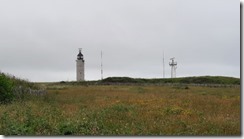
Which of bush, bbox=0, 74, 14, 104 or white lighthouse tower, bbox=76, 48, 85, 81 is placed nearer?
bush, bbox=0, 74, 14, 104

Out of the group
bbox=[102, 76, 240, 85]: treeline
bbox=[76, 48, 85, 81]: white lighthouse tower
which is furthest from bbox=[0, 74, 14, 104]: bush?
bbox=[76, 48, 85, 81]: white lighthouse tower

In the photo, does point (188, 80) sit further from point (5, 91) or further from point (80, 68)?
point (5, 91)

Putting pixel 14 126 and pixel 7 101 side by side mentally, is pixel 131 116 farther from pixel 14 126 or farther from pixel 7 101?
pixel 7 101

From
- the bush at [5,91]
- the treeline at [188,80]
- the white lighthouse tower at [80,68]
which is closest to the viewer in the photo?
the bush at [5,91]

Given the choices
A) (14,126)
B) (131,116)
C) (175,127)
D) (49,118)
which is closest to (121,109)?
(131,116)

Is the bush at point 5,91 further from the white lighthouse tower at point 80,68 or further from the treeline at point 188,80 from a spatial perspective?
the white lighthouse tower at point 80,68

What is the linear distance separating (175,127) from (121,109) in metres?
6.49

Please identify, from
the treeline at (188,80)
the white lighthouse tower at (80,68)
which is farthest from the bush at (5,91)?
the white lighthouse tower at (80,68)

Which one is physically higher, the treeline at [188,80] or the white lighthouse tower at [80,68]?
the white lighthouse tower at [80,68]

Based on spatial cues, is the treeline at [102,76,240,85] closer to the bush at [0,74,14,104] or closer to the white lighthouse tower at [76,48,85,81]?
the white lighthouse tower at [76,48,85,81]

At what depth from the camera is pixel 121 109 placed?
745 inches

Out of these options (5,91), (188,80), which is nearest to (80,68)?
(188,80)

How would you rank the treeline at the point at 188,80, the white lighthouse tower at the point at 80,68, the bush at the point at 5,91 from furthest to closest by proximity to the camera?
the white lighthouse tower at the point at 80,68, the treeline at the point at 188,80, the bush at the point at 5,91

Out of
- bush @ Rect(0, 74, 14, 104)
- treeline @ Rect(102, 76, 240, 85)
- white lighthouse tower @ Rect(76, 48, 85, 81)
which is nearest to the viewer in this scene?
bush @ Rect(0, 74, 14, 104)
